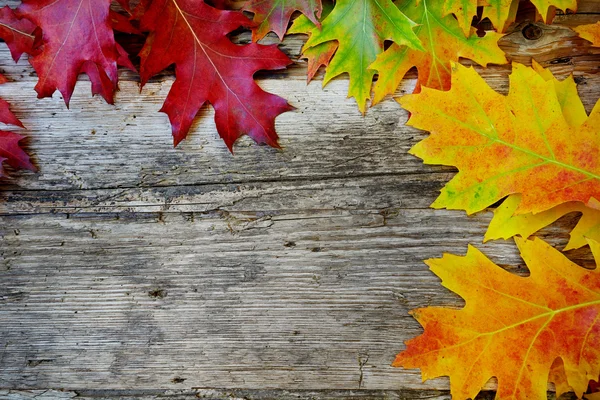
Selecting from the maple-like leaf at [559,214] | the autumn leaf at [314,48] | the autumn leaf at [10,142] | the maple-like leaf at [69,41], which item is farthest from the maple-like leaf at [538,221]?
the autumn leaf at [10,142]

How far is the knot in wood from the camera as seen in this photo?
1.39 m

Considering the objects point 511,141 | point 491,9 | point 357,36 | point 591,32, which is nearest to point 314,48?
point 357,36

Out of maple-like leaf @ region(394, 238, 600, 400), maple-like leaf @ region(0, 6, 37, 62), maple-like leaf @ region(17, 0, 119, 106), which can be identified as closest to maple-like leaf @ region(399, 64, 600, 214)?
maple-like leaf @ region(394, 238, 600, 400)

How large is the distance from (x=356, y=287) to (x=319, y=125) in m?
0.46

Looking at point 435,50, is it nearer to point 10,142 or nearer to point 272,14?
point 272,14

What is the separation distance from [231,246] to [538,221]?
2.68 feet

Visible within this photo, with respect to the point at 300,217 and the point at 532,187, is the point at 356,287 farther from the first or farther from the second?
the point at 532,187

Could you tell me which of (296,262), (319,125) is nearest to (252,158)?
(319,125)

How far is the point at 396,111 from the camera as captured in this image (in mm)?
1398

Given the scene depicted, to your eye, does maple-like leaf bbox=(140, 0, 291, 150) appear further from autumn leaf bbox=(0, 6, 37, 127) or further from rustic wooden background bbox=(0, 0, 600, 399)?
autumn leaf bbox=(0, 6, 37, 127)

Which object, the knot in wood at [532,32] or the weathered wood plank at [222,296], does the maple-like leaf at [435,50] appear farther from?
the weathered wood plank at [222,296]

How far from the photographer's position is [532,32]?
139 centimetres

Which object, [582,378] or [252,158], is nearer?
[582,378]

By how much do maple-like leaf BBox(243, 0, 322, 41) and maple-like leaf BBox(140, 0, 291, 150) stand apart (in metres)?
0.04
